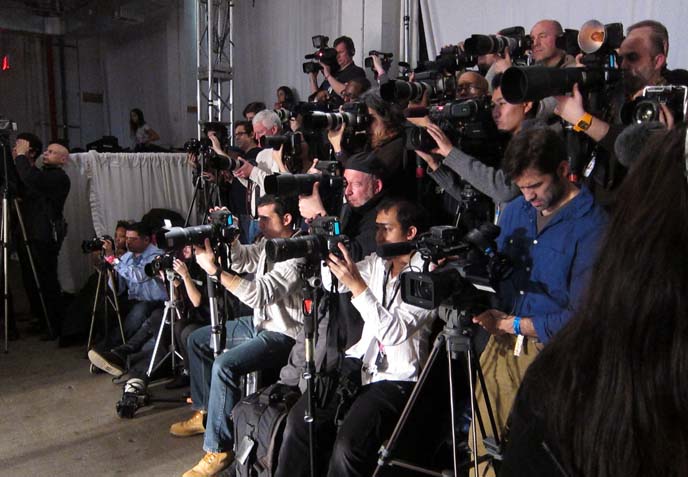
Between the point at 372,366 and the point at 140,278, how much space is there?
6.61ft

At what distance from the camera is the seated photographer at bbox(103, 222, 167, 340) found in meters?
3.63

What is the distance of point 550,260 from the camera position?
5.75 ft

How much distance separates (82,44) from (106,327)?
7.56 metres

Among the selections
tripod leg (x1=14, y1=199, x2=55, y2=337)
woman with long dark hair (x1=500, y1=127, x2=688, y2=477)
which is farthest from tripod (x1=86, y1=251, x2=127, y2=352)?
woman with long dark hair (x1=500, y1=127, x2=688, y2=477)

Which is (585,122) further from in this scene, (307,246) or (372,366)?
(372,366)

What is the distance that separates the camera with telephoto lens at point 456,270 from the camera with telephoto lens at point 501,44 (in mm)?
943

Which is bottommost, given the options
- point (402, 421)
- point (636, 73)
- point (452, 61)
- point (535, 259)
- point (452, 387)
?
point (402, 421)

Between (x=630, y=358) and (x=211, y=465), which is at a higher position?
(x=630, y=358)

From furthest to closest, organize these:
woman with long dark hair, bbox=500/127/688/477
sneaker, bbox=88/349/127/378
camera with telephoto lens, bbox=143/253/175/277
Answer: sneaker, bbox=88/349/127/378 < camera with telephoto lens, bbox=143/253/175/277 < woman with long dark hair, bbox=500/127/688/477

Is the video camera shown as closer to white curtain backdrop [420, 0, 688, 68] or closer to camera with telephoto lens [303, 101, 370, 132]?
camera with telephoto lens [303, 101, 370, 132]

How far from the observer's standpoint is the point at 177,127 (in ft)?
26.7

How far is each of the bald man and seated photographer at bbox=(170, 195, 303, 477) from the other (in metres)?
1.94

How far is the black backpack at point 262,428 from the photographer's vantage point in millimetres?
2193

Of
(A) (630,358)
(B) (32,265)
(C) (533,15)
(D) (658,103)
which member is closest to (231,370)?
(D) (658,103)
